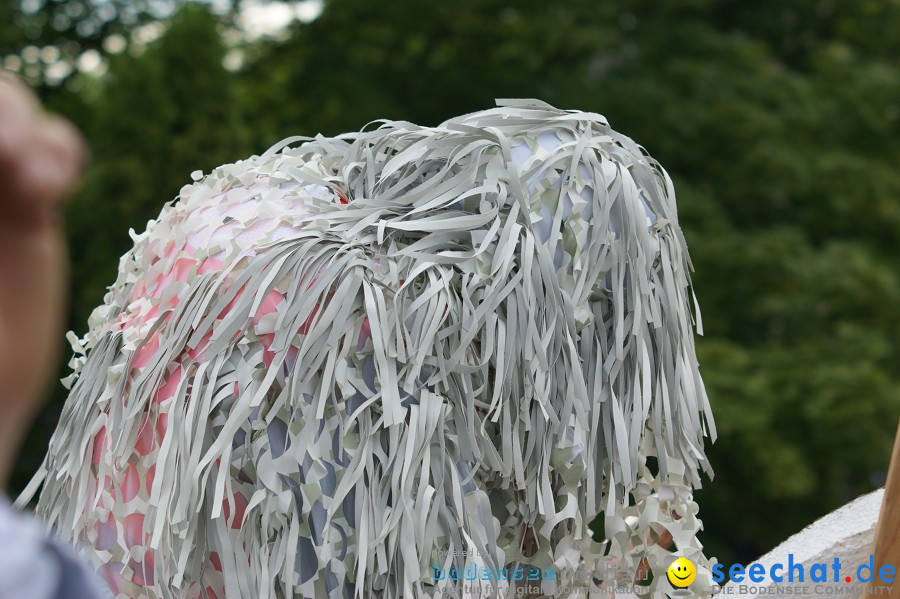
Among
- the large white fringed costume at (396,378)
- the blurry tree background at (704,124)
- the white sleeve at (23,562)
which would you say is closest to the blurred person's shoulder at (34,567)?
the white sleeve at (23,562)

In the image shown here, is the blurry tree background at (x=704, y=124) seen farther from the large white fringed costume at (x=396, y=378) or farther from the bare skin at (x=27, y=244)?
the bare skin at (x=27, y=244)

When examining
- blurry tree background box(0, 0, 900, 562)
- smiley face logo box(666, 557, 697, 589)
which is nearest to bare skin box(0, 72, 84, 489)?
smiley face logo box(666, 557, 697, 589)

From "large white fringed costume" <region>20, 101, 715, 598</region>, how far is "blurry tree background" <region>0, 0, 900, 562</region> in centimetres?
309

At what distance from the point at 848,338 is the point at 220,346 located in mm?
3927

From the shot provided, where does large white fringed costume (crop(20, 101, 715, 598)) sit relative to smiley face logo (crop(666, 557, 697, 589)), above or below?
above

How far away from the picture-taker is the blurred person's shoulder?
446 millimetres

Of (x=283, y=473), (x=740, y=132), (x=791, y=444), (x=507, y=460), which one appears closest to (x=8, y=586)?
(x=283, y=473)

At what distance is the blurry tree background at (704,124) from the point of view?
4227 mm

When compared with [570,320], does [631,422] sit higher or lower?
lower

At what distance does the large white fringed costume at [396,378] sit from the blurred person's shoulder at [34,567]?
50 centimetres

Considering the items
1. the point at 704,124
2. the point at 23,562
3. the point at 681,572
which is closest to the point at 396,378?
the point at 681,572

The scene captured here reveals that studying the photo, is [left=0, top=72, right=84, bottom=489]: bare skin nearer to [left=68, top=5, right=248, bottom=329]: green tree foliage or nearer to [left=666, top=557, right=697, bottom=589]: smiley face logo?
[left=666, top=557, right=697, bottom=589]: smiley face logo

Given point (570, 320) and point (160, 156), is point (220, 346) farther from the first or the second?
point (160, 156)

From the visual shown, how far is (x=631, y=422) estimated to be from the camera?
1.15 m
